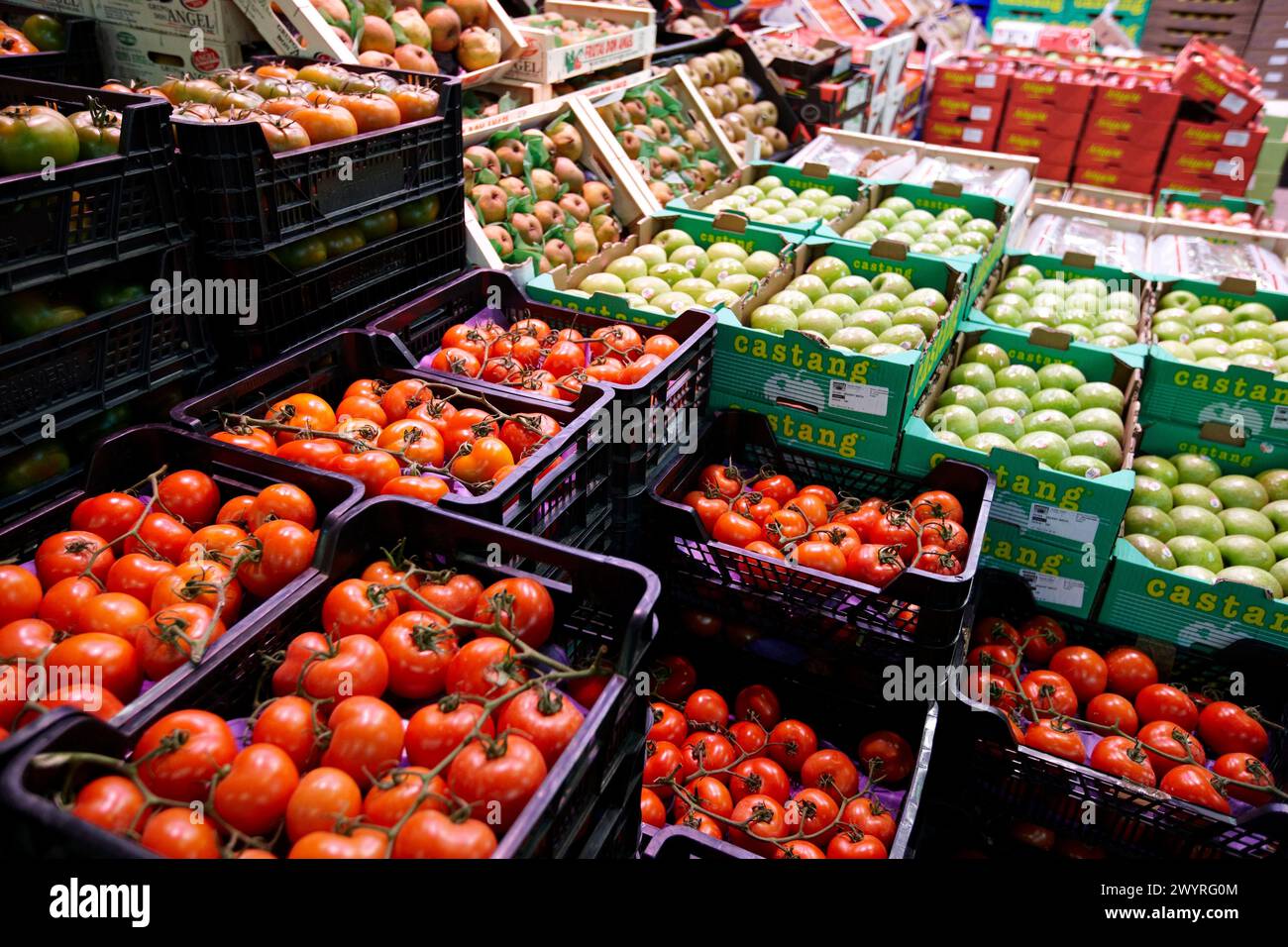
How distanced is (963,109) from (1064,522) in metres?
5.90

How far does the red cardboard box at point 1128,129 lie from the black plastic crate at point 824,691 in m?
6.18

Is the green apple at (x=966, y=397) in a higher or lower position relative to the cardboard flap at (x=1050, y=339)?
lower

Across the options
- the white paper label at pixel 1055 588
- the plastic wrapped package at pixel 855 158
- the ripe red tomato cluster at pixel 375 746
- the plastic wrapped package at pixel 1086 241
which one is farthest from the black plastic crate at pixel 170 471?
the plastic wrapped package at pixel 855 158

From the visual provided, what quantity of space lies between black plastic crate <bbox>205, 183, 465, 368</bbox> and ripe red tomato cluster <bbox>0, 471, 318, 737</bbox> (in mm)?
460

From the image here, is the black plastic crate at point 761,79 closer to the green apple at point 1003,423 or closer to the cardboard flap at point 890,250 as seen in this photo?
the cardboard flap at point 890,250

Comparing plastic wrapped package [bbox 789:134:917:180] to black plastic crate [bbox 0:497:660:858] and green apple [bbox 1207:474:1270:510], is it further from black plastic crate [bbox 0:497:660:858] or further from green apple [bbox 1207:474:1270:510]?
black plastic crate [bbox 0:497:660:858]

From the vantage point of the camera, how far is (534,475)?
1.85m

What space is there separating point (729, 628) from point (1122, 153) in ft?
20.9

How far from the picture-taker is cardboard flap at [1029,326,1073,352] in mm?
3088

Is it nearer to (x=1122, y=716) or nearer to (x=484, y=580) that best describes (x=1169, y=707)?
(x=1122, y=716)

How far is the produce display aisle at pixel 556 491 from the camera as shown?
1.33 metres

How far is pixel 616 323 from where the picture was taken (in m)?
2.69
